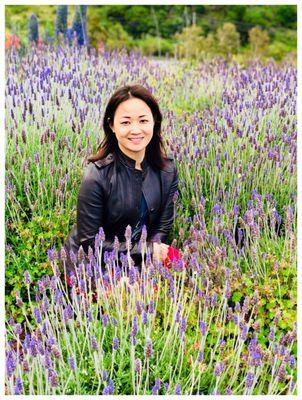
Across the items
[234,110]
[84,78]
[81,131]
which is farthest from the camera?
[84,78]

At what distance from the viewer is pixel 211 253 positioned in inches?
103

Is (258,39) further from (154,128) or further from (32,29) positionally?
(154,128)

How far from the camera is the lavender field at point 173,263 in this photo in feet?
6.73

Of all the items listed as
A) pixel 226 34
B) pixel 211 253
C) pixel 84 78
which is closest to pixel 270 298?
pixel 211 253

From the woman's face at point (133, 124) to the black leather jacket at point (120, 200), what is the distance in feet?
0.45

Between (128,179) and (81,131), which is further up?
(81,131)

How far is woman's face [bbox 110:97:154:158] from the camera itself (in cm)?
271

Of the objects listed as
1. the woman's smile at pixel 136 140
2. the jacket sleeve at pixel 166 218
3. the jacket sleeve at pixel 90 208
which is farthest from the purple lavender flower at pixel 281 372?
the woman's smile at pixel 136 140

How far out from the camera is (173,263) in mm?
2332

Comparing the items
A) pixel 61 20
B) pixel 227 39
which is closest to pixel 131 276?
pixel 61 20

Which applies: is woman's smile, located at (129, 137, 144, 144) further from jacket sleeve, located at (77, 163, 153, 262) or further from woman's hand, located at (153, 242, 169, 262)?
woman's hand, located at (153, 242, 169, 262)

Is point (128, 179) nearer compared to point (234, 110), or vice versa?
point (128, 179)
